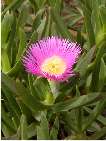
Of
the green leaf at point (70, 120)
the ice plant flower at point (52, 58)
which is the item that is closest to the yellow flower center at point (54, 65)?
the ice plant flower at point (52, 58)

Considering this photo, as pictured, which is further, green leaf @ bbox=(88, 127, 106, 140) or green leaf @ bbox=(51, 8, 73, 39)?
green leaf @ bbox=(51, 8, 73, 39)

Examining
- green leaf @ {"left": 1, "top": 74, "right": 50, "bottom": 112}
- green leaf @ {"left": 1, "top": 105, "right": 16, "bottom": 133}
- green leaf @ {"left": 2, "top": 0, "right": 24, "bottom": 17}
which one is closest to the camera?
green leaf @ {"left": 1, "top": 74, "right": 50, "bottom": 112}

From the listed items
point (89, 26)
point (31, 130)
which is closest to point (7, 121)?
point (31, 130)

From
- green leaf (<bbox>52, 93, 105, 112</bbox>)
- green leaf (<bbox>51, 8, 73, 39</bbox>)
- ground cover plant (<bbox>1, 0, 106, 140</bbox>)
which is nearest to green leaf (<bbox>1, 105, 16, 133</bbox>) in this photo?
ground cover plant (<bbox>1, 0, 106, 140</bbox>)

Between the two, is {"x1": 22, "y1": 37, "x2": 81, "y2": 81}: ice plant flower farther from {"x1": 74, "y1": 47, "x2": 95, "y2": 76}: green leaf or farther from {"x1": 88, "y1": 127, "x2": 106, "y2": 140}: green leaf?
{"x1": 88, "y1": 127, "x2": 106, "y2": 140}: green leaf

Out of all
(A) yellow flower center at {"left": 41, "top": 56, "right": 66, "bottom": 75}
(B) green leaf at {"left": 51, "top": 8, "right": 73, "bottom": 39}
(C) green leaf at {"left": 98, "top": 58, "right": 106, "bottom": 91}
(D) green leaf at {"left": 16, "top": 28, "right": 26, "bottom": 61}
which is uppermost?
(B) green leaf at {"left": 51, "top": 8, "right": 73, "bottom": 39}

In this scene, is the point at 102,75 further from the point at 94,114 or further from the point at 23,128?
the point at 23,128

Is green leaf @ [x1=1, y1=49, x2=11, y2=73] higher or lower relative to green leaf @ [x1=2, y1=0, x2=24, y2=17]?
lower
